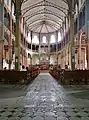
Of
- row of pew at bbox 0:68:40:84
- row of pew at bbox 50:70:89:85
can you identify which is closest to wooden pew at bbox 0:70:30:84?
row of pew at bbox 0:68:40:84

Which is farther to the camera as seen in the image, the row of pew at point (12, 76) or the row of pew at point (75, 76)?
the row of pew at point (12, 76)

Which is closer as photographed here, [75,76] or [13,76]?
[75,76]

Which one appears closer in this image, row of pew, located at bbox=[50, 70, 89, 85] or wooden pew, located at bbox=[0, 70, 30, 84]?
row of pew, located at bbox=[50, 70, 89, 85]

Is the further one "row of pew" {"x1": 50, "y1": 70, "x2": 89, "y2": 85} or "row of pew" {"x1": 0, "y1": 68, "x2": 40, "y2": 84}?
"row of pew" {"x1": 0, "y1": 68, "x2": 40, "y2": 84}

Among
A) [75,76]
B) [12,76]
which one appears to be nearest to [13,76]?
[12,76]

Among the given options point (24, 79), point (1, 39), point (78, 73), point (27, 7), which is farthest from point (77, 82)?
point (27, 7)

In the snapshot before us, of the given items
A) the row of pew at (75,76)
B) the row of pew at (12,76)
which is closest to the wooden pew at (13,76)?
the row of pew at (12,76)

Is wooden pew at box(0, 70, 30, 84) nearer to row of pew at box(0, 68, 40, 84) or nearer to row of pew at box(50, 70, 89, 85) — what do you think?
row of pew at box(0, 68, 40, 84)

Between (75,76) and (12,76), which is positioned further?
(12,76)

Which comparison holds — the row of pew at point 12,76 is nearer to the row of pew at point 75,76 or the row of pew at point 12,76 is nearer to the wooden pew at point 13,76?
the wooden pew at point 13,76

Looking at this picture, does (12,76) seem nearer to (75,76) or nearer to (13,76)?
(13,76)

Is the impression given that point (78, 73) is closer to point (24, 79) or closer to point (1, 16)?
point (24, 79)

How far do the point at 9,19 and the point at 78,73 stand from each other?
19409 millimetres

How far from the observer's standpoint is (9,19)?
3247 centimetres
